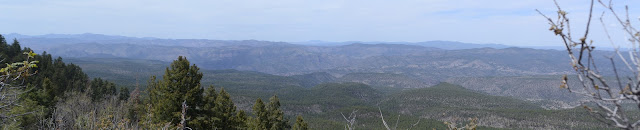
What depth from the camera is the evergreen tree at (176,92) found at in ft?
55.4

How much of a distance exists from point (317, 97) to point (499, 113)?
7416 cm

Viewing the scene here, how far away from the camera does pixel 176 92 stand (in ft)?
55.4

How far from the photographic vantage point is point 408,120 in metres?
92.4

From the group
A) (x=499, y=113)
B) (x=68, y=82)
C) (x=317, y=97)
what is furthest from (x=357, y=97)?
(x=68, y=82)

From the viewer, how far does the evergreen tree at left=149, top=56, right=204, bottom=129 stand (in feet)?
55.4

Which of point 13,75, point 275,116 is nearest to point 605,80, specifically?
point 13,75

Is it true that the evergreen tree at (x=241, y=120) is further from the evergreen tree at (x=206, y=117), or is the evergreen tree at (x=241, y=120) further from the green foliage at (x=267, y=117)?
the evergreen tree at (x=206, y=117)

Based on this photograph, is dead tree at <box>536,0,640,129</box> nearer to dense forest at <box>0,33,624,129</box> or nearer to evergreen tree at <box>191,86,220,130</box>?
dense forest at <box>0,33,624,129</box>

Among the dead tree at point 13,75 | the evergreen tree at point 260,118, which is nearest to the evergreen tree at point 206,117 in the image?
the evergreen tree at point 260,118

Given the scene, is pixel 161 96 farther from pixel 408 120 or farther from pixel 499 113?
pixel 499 113

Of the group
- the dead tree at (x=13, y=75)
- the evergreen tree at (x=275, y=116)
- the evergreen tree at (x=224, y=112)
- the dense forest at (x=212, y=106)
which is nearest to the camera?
the dead tree at (x=13, y=75)

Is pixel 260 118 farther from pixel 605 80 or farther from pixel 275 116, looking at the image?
pixel 605 80

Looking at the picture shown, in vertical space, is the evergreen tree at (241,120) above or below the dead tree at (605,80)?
below

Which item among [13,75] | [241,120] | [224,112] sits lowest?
[241,120]
